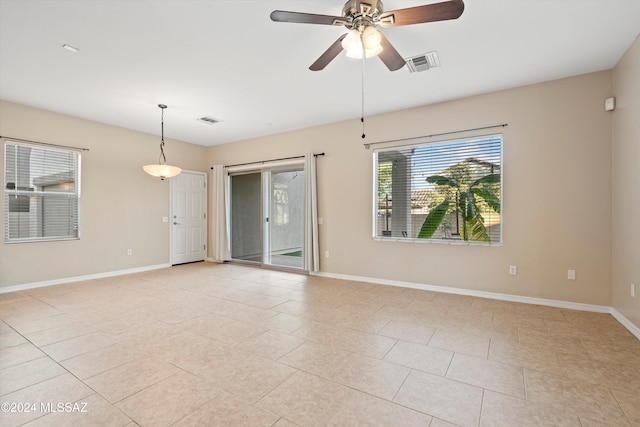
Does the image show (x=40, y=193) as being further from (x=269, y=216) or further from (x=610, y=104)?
(x=610, y=104)

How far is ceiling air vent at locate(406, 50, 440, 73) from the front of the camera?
10.2 ft

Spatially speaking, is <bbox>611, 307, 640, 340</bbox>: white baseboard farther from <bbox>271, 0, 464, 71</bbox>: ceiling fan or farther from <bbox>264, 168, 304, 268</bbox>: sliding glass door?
<bbox>264, 168, 304, 268</bbox>: sliding glass door

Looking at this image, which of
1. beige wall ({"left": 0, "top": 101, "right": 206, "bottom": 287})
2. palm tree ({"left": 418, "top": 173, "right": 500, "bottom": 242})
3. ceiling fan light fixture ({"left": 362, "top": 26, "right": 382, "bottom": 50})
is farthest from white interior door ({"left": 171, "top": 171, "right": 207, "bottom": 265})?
ceiling fan light fixture ({"left": 362, "top": 26, "right": 382, "bottom": 50})

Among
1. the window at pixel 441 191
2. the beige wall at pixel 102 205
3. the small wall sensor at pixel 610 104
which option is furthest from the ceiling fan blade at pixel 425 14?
the beige wall at pixel 102 205

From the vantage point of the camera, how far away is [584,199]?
3.49 meters

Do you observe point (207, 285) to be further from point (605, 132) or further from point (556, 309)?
point (605, 132)

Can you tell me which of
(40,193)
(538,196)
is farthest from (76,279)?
(538,196)

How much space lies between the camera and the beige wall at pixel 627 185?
2822mm

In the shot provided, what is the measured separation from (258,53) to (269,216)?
3.86 metres

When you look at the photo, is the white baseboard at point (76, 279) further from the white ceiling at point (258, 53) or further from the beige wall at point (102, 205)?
the white ceiling at point (258, 53)

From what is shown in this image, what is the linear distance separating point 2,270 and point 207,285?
287 centimetres

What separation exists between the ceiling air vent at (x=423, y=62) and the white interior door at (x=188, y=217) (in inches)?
215

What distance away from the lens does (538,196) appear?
3732 millimetres

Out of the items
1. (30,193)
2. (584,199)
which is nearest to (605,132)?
(584,199)
